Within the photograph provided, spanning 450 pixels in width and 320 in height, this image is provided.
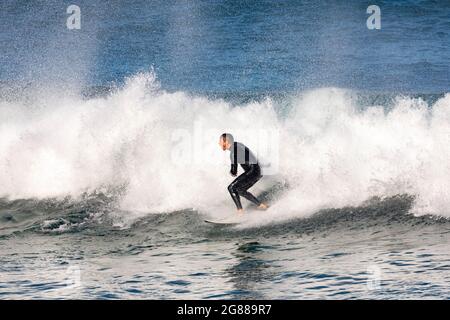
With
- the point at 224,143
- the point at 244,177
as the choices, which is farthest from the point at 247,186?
the point at 224,143

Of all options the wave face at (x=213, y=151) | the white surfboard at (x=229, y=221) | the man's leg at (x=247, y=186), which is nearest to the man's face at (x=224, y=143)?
the man's leg at (x=247, y=186)

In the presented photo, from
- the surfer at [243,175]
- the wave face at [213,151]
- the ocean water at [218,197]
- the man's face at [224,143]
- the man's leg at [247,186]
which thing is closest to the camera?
the ocean water at [218,197]

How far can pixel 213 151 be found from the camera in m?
18.3

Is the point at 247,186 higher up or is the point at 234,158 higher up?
the point at 234,158

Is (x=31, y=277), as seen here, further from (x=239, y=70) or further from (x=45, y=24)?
(x=45, y=24)

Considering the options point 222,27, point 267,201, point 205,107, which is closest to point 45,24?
point 222,27

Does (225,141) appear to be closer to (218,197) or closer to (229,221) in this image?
(229,221)

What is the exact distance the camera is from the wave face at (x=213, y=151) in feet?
50.3

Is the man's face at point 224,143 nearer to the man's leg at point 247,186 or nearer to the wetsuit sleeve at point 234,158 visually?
the wetsuit sleeve at point 234,158

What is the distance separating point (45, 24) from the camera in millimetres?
52469

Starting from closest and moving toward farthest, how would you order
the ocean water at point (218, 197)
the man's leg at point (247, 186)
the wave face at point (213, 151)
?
the ocean water at point (218, 197), the man's leg at point (247, 186), the wave face at point (213, 151)

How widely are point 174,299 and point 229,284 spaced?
3.03 ft

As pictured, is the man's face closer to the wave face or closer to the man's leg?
the man's leg
